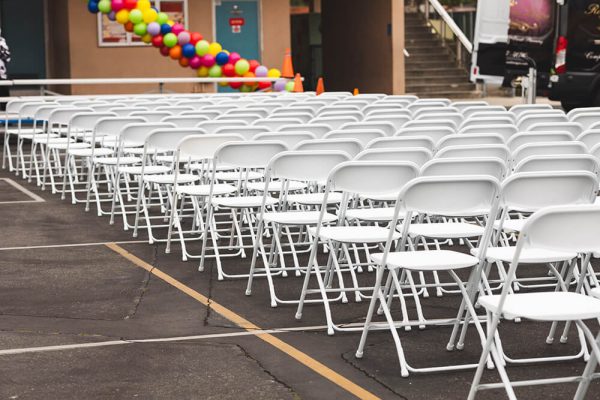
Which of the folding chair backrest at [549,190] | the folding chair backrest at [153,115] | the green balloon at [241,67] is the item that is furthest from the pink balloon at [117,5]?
the folding chair backrest at [549,190]

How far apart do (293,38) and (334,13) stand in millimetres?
6603

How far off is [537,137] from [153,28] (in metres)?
13.2

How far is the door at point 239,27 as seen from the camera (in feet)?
81.4

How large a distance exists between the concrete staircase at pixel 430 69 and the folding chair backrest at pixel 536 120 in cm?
1761

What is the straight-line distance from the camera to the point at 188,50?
20.9 metres

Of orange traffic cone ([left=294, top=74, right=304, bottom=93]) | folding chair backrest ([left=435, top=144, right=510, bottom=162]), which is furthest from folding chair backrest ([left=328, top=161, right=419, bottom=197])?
orange traffic cone ([left=294, top=74, right=304, bottom=93])

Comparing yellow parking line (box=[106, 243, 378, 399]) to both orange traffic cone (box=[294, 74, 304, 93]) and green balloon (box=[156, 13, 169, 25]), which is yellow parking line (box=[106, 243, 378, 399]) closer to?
orange traffic cone (box=[294, 74, 304, 93])

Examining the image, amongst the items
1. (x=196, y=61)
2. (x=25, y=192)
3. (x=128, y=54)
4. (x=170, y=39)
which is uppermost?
(x=170, y=39)

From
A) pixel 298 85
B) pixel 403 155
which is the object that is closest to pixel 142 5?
pixel 298 85

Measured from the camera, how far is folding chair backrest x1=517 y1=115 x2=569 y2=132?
32.6 ft

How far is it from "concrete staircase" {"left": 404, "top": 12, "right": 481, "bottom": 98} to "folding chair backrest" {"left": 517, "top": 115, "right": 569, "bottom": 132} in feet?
57.8

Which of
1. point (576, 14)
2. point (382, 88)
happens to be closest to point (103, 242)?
point (576, 14)

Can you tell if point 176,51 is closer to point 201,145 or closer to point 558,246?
point 201,145

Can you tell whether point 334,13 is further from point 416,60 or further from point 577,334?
point 577,334
